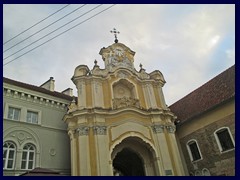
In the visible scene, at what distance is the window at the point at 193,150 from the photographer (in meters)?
19.0

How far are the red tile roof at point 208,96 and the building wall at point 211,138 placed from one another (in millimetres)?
577

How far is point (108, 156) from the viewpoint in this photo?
51.9 ft

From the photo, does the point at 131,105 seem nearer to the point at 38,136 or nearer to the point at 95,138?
the point at 95,138

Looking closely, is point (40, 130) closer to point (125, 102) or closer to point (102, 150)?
point (102, 150)

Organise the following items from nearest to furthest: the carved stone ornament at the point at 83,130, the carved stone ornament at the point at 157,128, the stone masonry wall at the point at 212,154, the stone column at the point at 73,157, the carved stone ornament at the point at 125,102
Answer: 1. the stone column at the point at 73,157
2. the carved stone ornament at the point at 83,130
3. the stone masonry wall at the point at 212,154
4. the carved stone ornament at the point at 157,128
5. the carved stone ornament at the point at 125,102

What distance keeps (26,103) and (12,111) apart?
1.24m

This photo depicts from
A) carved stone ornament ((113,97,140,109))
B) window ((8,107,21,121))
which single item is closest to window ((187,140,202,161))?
carved stone ornament ((113,97,140,109))

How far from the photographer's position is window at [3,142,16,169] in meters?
15.0

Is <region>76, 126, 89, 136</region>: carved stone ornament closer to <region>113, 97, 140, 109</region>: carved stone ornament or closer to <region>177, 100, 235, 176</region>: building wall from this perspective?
<region>113, 97, 140, 109</region>: carved stone ornament

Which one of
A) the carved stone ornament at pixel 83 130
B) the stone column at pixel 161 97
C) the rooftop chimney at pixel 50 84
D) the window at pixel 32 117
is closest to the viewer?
the carved stone ornament at pixel 83 130

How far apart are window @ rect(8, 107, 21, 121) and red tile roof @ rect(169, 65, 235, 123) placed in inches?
537

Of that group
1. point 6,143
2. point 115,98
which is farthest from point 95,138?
point 6,143

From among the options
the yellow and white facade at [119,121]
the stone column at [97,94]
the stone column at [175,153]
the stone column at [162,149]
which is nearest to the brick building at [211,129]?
the yellow and white facade at [119,121]

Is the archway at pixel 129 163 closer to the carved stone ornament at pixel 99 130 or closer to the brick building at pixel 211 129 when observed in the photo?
the brick building at pixel 211 129
